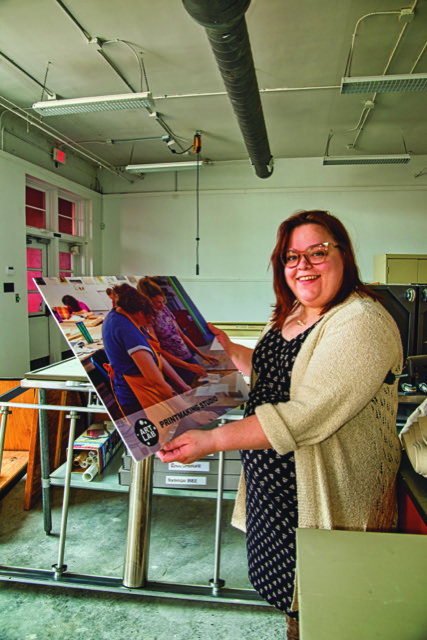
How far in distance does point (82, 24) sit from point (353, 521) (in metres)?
4.46

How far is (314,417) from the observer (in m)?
0.78

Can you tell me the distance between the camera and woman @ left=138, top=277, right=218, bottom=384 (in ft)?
3.60

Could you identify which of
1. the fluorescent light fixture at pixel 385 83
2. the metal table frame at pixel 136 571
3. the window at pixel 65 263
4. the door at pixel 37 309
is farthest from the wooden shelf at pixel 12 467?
the window at pixel 65 263

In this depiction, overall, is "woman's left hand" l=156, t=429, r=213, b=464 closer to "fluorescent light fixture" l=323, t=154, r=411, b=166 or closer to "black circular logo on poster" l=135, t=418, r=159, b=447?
"black circular logo on poster" l=135, t=418, r=159, b=447

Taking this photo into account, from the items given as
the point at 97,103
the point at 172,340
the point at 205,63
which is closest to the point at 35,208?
the point at 97,103

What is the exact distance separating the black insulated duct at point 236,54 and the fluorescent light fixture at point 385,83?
2.93ft

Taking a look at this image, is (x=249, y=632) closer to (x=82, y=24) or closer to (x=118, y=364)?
(x=118, y=364)

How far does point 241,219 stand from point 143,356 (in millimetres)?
7043

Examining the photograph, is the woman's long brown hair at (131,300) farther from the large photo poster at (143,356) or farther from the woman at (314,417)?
the woman at (314,417)

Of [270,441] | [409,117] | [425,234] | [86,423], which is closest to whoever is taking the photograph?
[270,441]

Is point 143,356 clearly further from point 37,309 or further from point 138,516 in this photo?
point 37,309

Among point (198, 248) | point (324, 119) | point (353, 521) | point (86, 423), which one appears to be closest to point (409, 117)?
point (324, 119)

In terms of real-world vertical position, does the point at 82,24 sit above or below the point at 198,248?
above

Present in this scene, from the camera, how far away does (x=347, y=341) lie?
802 mm
